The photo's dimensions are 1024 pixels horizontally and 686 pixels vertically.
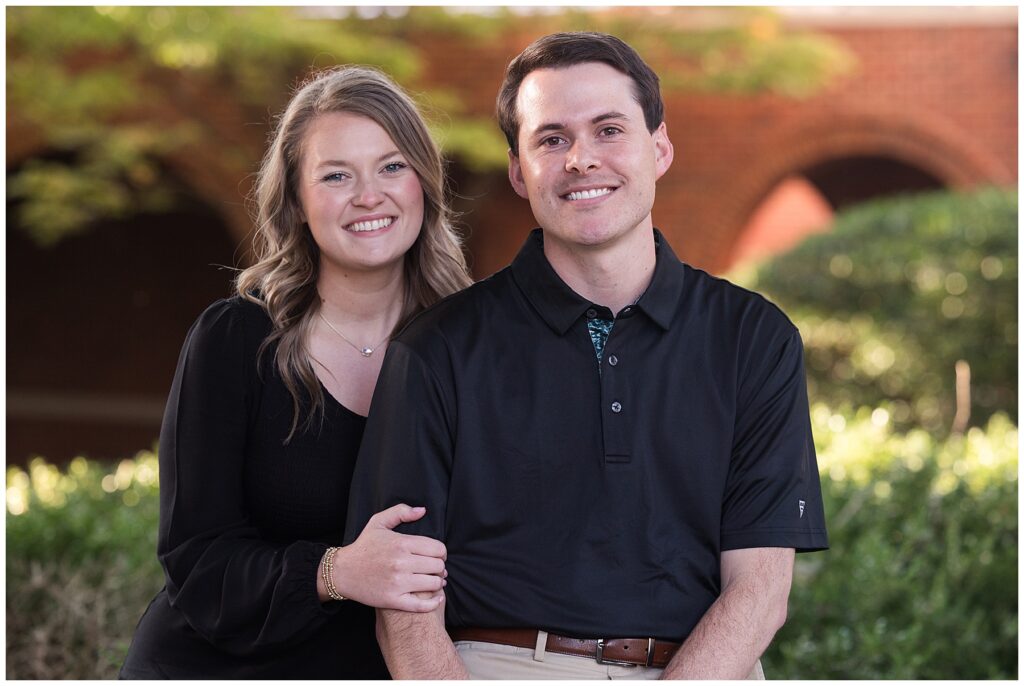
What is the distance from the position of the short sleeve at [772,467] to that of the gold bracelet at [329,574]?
2.52 ft

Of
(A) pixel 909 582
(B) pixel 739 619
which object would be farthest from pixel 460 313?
(A) pixel 909 582

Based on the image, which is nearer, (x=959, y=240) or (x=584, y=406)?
(x=584, y=406)

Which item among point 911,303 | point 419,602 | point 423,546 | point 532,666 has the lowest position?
point 532,666

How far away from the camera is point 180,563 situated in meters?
2.45

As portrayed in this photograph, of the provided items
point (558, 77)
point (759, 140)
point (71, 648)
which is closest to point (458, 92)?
point (759, 140)

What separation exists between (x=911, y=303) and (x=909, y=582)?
15.1 feet

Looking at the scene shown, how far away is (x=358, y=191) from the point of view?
2.48 meters

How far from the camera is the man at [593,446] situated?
2213 mm

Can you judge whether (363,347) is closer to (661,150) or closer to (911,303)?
(661,150)

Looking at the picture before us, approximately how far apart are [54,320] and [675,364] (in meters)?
14.3

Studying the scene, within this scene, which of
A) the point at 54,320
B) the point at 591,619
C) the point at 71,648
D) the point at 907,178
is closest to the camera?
the point at 591,619

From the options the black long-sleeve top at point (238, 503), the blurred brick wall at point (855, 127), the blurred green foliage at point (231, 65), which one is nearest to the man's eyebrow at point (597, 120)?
the black long-sleeve top at point (238, 503)

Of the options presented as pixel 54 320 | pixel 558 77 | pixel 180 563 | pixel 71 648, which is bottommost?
pixel 71 648

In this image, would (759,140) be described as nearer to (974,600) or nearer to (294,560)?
(974,600)
